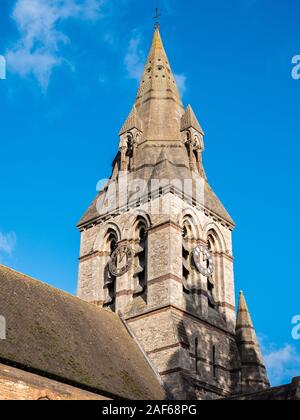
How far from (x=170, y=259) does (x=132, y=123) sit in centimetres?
964

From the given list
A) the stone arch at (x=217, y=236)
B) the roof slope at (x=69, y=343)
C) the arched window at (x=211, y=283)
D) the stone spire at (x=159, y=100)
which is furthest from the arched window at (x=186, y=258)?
the stone spire at (x=159, y=100)

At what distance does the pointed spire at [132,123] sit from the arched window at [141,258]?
6216 millimetres

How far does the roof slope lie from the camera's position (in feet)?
75.4

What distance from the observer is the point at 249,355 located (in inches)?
1298

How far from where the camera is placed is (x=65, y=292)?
96.7 feet

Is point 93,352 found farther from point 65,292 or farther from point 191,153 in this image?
point 191,153

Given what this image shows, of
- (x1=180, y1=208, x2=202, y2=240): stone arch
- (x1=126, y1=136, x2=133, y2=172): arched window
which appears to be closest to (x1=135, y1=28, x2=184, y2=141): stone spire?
(x1=126, y1=136, x2=133, y2=172): arched window

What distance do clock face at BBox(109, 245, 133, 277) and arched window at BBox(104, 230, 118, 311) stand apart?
35 cm

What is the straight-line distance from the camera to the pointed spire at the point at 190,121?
37812 mm

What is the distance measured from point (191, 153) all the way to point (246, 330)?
9.59 m

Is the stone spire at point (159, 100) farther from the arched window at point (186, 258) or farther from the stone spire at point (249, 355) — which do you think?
the stone spire at point (249, 355)

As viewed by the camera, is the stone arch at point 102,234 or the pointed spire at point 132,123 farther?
the pointed spire at point 132,123

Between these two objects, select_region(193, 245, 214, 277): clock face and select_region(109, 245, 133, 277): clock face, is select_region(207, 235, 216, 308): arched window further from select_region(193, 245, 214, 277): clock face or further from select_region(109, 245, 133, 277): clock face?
select_region(109, 245, 133, 277): clock face
